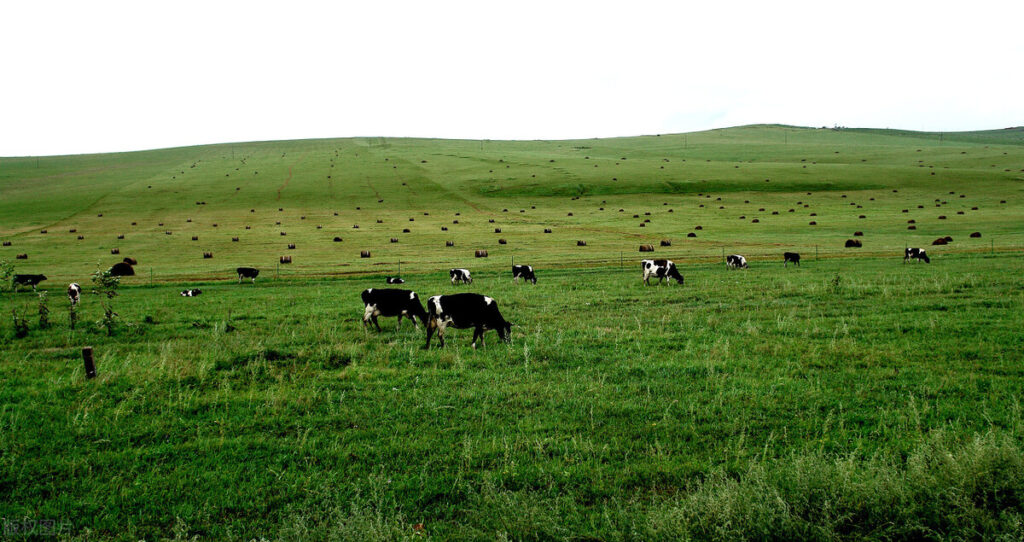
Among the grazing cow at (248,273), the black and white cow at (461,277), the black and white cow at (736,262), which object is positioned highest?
the grazing cow at (248,273)

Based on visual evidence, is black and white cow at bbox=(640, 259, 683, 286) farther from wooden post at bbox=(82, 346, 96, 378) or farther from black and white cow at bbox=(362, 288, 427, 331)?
wooden post at bbox=(82, 346, 96, 378)

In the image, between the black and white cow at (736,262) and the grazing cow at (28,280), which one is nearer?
the grazing cow at (28,280)

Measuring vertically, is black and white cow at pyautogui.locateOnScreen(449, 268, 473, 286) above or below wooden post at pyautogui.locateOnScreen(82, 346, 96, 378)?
below

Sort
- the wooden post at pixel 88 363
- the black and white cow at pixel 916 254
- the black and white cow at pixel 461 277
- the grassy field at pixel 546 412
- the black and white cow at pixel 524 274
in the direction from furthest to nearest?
the black and white cow at pixel 916 254 < the black and white cow at pixel 461 277 < the black and white cow at pixel 524 274 < the wooden post at pixel 88 363 < the grassy field at pixel 546 412

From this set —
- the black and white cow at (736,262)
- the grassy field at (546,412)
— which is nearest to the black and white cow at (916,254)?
the grassy field at (546,412)

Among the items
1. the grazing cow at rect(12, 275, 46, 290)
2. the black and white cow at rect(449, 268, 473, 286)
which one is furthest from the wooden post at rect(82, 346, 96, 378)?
the grazing cow at rect(12, 275, 46, 290)

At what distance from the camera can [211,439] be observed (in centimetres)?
789

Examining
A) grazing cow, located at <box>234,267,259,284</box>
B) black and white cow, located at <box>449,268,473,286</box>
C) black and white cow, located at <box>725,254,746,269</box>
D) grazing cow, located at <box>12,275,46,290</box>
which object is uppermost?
grazing cow, located at <box>12,275,46,290</box>

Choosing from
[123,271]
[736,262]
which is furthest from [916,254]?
[123,271]

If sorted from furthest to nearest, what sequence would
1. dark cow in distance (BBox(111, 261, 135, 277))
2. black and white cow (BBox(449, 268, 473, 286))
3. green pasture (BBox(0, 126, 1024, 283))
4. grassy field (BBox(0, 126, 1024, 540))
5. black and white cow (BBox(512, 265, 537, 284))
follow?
green pasture (BBox(0, 126, 1024, 283))
dark cow in distance (BBox(111, 261, 135, 277))
black and white cow (BBox(449, 268, 473, 286))
black and white cow (BBox(512, 265, 537, 284))
grassy field (BBox(0, 126, 1024, 540))

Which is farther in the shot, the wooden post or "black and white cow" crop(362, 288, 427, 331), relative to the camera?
"black and white cow" crop(362, 288, 427, 331)

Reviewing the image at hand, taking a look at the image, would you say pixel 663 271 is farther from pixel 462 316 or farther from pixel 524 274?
pixel 462 316

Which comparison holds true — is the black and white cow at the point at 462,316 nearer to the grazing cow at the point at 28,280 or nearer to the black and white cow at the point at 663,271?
the black and white cow at the point at 663,271

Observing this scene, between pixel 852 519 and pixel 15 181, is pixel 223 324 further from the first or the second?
pixel 15 181
